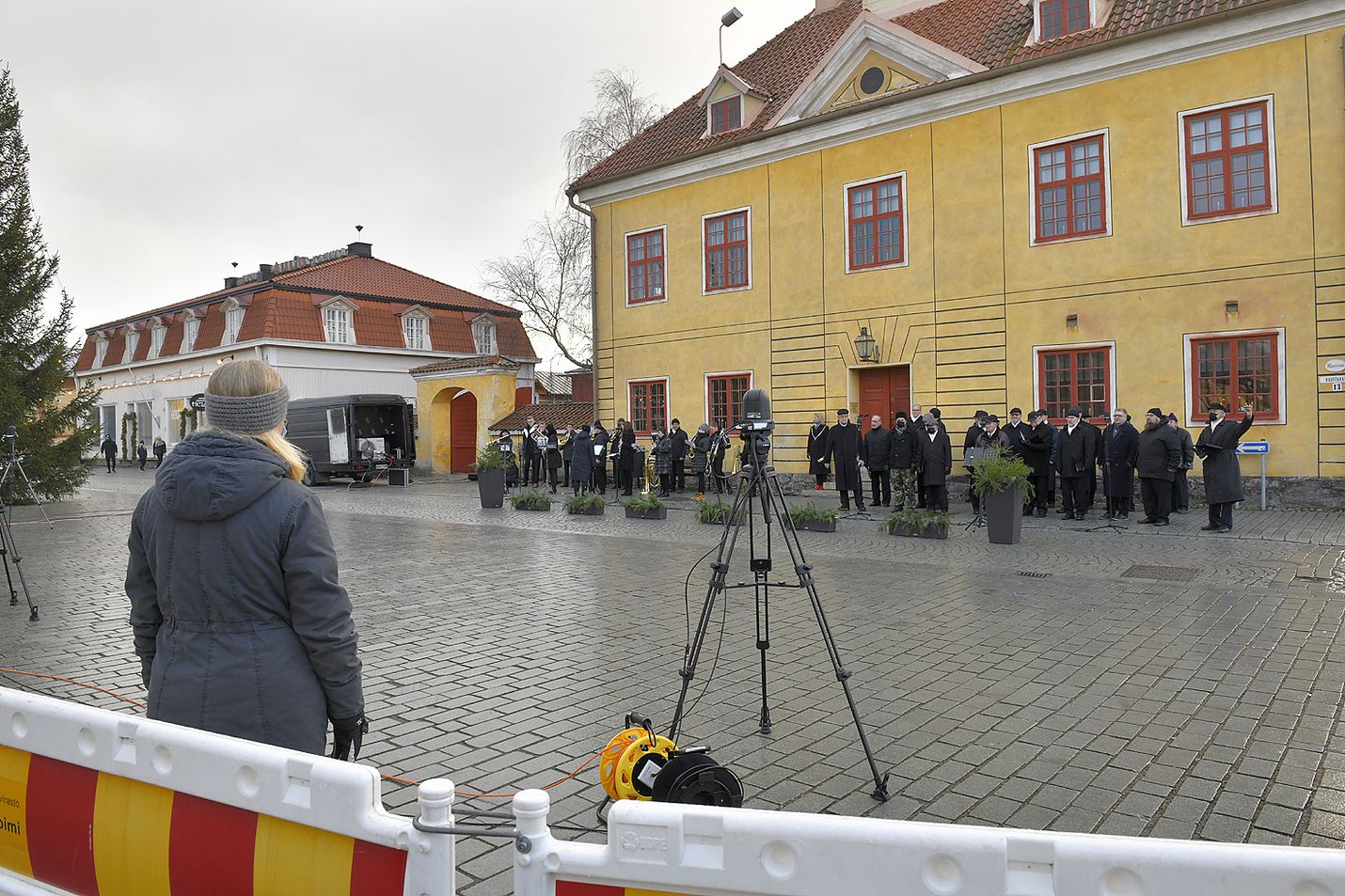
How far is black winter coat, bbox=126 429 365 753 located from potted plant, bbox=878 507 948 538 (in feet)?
36.8

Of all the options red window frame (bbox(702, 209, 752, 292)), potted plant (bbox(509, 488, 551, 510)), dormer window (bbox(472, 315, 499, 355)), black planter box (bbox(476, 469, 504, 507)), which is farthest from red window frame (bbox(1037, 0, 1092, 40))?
dormer window (bbox(472, 315, 499, 355))

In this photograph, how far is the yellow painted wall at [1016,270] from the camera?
1603 centimetres

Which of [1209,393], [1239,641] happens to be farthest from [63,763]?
[1209,393]

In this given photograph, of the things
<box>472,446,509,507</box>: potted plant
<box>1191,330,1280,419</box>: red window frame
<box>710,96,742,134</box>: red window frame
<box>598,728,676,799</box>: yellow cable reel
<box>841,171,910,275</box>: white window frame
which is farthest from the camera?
<box>710,96,742,134</box>: red window frame

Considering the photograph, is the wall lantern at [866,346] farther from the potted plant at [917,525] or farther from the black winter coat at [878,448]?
the potted plant at [917,525]

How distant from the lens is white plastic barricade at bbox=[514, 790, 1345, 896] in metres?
1.59

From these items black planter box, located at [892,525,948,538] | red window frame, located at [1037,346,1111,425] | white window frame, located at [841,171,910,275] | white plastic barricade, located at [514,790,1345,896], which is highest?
white window frame, located at [841,171,910,275]

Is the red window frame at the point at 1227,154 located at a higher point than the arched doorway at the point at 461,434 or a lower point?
higher

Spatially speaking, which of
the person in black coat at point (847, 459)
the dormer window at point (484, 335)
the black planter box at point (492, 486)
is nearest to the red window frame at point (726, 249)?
the person in black coat at point (847, 459)

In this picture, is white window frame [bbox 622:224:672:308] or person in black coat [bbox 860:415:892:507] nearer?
person in black coat [bbox 860:415:892:507]

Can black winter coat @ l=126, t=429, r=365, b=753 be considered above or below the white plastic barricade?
above

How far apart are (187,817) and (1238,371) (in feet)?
61.4

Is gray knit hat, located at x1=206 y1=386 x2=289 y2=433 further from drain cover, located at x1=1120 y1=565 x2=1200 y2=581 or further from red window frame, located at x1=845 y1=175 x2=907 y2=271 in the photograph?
red window frame, located at x1=845 y1=175 x2=907 y2=271

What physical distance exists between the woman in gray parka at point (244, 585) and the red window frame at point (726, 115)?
23348mm
